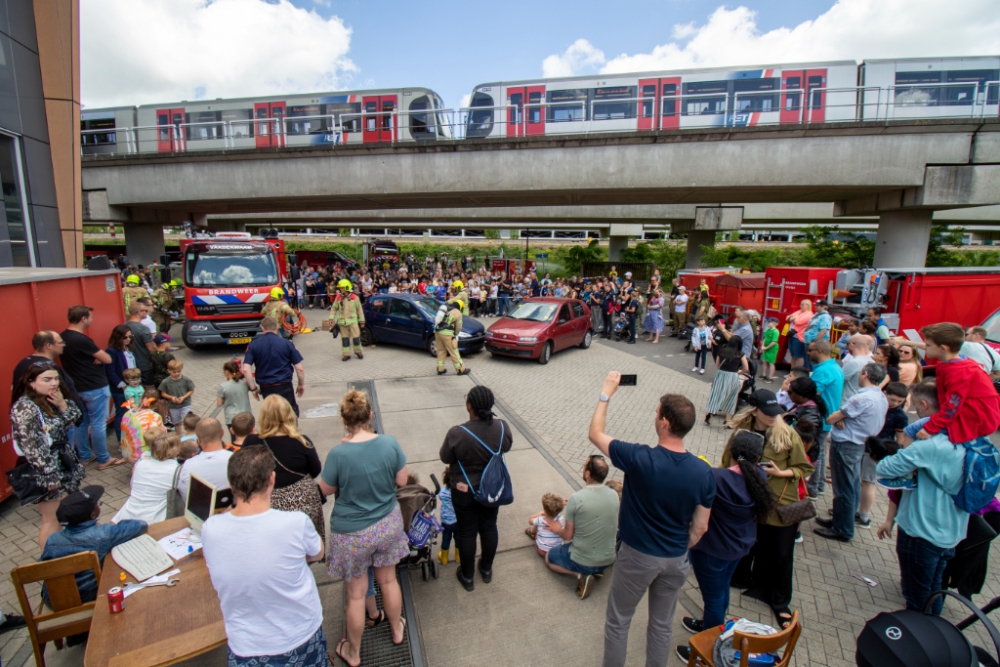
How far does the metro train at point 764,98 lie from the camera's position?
42.1 ft

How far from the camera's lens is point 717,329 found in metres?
8.78

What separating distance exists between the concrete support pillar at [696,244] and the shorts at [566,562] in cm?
2651

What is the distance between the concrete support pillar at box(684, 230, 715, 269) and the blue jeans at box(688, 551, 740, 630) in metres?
26.8

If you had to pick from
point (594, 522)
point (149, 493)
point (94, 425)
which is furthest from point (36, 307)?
point (594, 522)

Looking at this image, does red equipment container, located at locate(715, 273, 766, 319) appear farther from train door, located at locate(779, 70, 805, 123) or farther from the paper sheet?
the paper sheet

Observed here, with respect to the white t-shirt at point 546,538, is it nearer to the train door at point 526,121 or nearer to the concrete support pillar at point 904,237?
the train door at point 526,121

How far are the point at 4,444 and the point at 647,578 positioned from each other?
6.48 m

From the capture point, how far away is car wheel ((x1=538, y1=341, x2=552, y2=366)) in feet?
37.8

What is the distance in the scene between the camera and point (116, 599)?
256 cm

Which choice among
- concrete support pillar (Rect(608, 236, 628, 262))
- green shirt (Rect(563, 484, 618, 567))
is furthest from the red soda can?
concrete support pillar (Rect(608, 236, 628, 262))

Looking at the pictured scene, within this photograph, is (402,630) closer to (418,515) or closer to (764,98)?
(418,515)

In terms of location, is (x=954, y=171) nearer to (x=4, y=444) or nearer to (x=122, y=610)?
(x=122, y=610)

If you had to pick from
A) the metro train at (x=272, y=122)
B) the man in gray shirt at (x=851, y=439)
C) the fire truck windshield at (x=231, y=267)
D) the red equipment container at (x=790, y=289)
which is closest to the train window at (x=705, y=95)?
the red equipment container at (x=790, y=289)

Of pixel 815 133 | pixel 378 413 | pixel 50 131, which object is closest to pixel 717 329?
pixel 378 413
